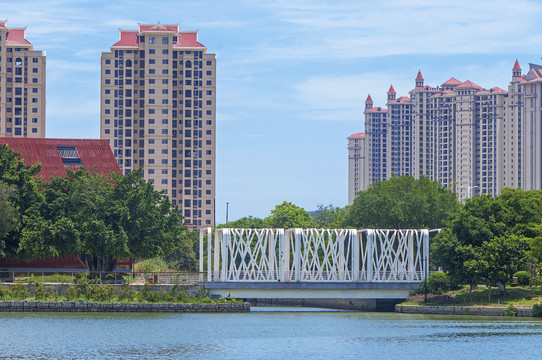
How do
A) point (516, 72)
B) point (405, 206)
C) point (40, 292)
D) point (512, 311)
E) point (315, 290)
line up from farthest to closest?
point (516, 72) → point (405, 206) → point (315, 290) → point (40, 292) → point (512, 311)

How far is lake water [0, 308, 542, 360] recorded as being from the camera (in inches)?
1613

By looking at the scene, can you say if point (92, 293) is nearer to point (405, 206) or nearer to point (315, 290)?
point (315, 290)

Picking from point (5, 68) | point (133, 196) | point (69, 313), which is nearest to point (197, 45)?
point (5, 68)

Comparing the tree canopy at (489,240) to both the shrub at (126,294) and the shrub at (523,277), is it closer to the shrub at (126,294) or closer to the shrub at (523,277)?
the shrub at (523,277)

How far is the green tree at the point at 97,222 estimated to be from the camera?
64.4 meters

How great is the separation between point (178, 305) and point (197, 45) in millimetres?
100376

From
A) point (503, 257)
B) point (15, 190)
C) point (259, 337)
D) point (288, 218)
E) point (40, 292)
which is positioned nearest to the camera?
point (259, 337)

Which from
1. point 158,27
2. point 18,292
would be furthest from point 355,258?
point 158,27

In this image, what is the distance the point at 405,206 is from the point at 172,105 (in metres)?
76.2

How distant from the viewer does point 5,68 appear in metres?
165

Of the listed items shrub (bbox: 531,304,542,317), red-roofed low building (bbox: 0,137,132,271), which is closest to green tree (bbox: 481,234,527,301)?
shrub (bbox: 531,304,542,317)

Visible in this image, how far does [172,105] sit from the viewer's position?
15338 centimetres

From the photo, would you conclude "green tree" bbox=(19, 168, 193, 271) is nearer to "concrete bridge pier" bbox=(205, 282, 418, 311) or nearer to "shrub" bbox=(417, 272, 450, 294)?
"concrete bridge pier" bbox=(205, 282, 418, 311)

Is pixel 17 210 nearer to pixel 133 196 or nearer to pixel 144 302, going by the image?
pixel 133 196
